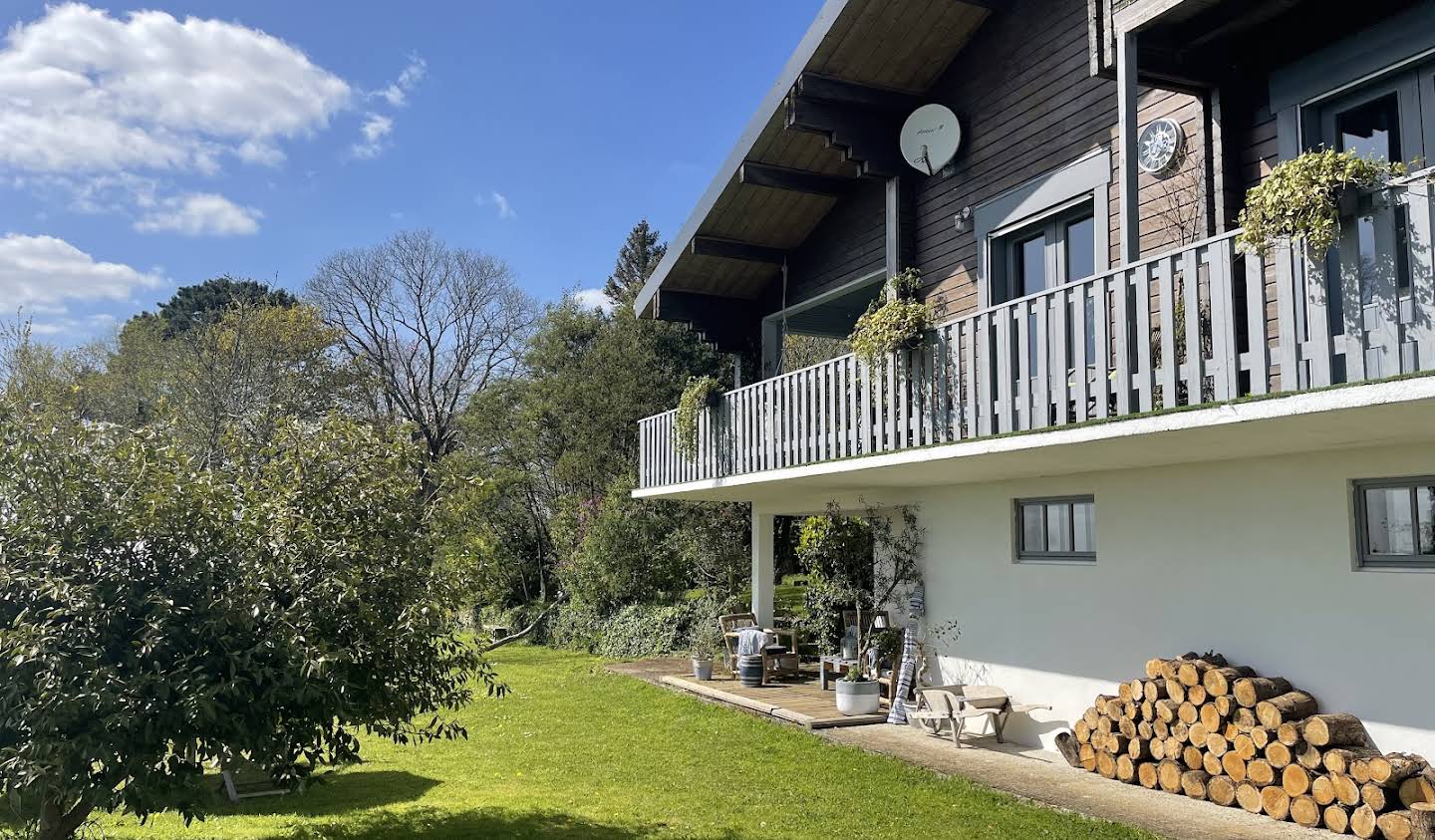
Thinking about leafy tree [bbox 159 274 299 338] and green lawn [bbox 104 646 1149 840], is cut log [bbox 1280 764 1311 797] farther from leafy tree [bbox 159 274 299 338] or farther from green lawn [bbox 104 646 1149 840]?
leafy tree [bbox 159 274 299 338]

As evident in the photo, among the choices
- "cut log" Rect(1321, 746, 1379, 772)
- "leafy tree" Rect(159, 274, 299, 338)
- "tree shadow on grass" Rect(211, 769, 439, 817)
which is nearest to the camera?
"cut log" Rect(1321, 746, 1379, 772)

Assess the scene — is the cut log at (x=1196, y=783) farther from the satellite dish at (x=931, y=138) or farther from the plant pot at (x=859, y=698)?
the satellite dish at (x=931, y=138)

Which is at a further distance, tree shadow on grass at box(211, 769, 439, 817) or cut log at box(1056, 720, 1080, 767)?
cut log at box(1056, 720, 1080, 767)

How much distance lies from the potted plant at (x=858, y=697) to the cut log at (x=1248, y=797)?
4.58 metres

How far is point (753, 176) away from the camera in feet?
42.0

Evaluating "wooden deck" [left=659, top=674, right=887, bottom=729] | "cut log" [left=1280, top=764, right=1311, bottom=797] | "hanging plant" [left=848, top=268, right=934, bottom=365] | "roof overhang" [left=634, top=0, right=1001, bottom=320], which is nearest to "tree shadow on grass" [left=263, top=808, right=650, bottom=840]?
"wooden deck" [left=659, top=674, right=887, bottom=729]

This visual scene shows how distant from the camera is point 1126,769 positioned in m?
8.13

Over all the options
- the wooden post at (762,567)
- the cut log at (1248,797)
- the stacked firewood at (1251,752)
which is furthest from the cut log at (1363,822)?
the wooden post at (762,567)

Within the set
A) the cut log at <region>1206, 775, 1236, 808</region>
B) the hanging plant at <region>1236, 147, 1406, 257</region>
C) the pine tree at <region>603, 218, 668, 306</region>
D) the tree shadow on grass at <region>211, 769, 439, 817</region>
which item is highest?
the pine tree at <region>603, 218, 668, 306</region>

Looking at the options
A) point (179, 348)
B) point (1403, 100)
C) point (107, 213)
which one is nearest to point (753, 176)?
point (1403, 100)

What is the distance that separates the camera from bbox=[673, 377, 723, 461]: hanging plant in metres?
13.6

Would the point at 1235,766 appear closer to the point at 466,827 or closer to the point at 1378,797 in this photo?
the point at 1378,797

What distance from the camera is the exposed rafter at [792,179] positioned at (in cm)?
1279

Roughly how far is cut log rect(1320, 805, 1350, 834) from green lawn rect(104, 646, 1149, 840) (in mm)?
1232
